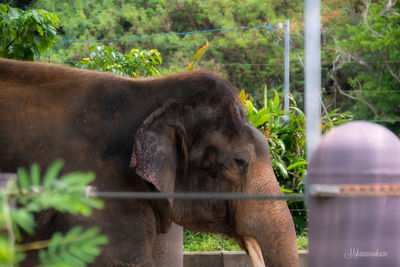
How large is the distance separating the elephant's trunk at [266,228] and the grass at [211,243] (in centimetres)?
241

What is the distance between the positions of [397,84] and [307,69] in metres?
17.4

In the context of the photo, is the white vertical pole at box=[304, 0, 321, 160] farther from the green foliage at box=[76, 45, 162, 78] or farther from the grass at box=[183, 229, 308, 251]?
the green foliage at box=[76, 45, 162, 78]

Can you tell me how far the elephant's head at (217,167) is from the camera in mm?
3787

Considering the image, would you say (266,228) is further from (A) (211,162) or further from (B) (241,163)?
(A) (211,162)

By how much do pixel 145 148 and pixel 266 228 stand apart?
89cm

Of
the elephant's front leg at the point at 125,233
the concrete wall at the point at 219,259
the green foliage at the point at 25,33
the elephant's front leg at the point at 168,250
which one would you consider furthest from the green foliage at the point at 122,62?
the elephant's front leg at the point at 125,233

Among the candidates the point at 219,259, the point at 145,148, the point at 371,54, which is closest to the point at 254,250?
the point at 145,148

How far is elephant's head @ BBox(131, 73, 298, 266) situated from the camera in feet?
12.4

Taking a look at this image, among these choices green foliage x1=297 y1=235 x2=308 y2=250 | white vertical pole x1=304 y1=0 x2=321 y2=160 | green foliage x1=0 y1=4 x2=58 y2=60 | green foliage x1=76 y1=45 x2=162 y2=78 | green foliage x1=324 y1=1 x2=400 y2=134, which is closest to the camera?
white vertical pole x1=304 y1=0 x2=321 y2=160

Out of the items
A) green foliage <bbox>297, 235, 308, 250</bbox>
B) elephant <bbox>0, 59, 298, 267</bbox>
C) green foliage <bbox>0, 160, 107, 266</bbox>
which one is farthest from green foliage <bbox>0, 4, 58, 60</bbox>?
green foliage <bbox>0, 160, 107, 266</bbox>

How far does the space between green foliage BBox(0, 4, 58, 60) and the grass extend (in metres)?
2.42

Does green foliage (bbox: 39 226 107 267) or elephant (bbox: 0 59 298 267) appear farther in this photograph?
elephant (bbox: 0 59 298 267)

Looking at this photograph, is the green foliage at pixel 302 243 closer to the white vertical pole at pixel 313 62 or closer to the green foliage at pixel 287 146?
the green foliage at pixel 287 146

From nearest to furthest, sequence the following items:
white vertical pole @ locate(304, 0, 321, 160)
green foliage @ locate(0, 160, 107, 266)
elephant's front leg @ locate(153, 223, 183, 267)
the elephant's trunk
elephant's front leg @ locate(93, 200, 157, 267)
Answer: green foliage @ locate(0, 160, 107, 266)
white vertical pole @ locate(304, 0, 321, 160)
elephant's front leg @ locate(93, 200, 157, 267)
the elephant's trunk
elephant's front leg @ locate(153, 223, 183, 267)
